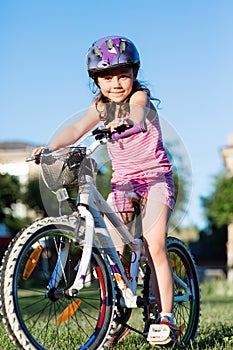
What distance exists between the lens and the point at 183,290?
5.07 m

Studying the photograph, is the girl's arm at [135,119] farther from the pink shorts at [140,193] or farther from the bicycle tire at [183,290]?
the bicycle tire at [183,290]

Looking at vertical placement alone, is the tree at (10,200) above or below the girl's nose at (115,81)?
above

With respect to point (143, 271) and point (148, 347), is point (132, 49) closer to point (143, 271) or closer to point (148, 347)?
point (143, 271)

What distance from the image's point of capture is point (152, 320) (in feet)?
15.1

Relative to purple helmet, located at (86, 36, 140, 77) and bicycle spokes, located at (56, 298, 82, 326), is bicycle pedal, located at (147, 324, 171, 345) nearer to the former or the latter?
bicycle spokes, located at (56, 298, 82, 326)

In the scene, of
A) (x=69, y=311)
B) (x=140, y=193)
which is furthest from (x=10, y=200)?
(x=69, y=311)

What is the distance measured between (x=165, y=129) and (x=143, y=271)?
0.90 m

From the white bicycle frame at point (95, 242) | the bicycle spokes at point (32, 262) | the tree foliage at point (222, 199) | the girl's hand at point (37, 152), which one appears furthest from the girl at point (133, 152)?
the tree foliage at point (222, 199)

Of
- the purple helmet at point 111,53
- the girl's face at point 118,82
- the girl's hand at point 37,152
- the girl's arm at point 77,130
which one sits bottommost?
the girl's hand at point 37,152

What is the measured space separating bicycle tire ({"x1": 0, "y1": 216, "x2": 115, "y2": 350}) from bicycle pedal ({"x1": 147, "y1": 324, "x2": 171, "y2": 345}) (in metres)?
0.37

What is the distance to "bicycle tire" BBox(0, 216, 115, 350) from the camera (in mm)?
3639

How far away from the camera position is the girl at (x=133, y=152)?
4.37 metres

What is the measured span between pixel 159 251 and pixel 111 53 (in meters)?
1.20

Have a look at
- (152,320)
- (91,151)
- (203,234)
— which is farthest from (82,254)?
(203,234)
